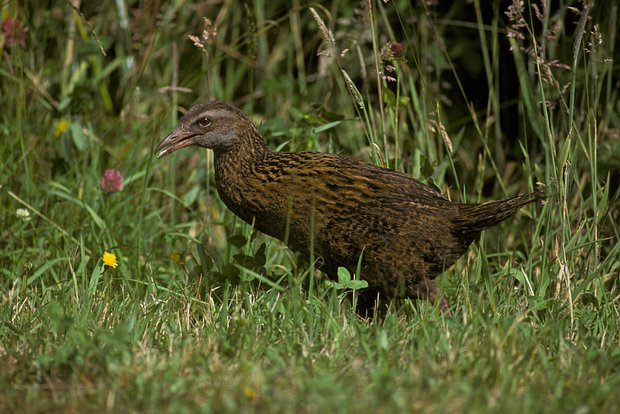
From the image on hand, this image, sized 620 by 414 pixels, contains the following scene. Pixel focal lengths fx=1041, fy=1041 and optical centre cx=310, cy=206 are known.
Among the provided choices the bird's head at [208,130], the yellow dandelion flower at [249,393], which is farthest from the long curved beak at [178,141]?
the yellow dandelion flower at [249,393]

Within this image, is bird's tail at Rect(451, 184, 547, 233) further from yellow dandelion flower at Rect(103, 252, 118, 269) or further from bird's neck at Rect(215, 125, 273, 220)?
yellow dandelion flower at Rect(103, 252, 118, 269)

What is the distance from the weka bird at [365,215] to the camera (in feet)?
14.4

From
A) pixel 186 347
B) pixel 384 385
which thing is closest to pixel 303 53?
pixel 186 347

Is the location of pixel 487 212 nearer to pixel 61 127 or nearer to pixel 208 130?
pixel 208 130

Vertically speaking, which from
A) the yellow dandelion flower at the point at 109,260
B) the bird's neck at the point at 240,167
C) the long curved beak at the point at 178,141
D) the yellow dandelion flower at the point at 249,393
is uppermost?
the long curved beak at the point at 178,141

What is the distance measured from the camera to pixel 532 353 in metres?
3.62

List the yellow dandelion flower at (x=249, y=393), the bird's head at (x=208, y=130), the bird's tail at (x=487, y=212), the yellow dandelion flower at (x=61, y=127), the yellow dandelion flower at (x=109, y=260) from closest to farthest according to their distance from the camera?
the yellow dandelion flower at (x=249, y=393), the bird's tail at (x=487, y=212), the yellow dandelion flower at (x=109, y=260), the bird's head at (x=208, y=130), the yellow dandelion flower at (x=61, y=127)

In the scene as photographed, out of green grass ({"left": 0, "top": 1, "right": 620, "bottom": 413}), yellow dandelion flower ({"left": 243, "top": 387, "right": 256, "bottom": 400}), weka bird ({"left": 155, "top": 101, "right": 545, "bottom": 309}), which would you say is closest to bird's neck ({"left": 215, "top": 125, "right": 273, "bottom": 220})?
weka bird ({"left": 155, "top": 101, "right": 545, "bottom": 309})

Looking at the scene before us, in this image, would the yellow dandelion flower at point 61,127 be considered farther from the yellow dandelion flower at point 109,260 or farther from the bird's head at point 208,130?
the yellow dandelion flower at point 109,260

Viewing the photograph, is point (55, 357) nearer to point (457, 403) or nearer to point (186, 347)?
point (186, 347)

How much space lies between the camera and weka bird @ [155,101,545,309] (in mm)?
4398

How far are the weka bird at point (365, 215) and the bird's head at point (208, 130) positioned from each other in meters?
0.15

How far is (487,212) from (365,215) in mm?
512

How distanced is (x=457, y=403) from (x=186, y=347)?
104 centimetres
